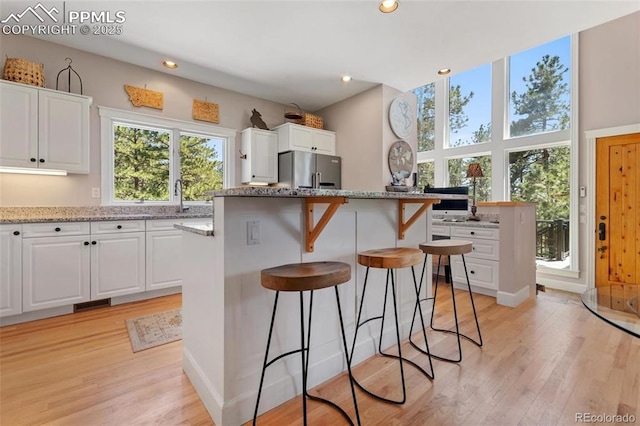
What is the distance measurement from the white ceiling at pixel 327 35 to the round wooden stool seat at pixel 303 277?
87.7 inches

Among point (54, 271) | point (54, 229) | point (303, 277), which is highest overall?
point (54, 229)

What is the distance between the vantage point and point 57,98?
2.86 metres

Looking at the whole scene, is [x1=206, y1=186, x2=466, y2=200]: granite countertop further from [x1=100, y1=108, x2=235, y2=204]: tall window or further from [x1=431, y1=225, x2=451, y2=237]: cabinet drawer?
[x1=100, y1=108, x2=235, y2=204]: tall window

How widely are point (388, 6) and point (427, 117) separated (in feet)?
11.2

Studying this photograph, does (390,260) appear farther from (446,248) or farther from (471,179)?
(471,179)

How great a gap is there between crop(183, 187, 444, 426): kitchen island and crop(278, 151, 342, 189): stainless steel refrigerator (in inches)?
96.7

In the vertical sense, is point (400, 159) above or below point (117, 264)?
above

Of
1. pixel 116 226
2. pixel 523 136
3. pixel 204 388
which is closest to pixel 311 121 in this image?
pixel 116 226

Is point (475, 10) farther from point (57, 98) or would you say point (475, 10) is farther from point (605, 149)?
point (57, 98)

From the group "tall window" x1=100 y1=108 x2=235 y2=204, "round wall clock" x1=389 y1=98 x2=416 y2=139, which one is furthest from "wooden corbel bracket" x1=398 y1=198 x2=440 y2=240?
"tall window" x1=100 y1=108 x2=235 y2=204

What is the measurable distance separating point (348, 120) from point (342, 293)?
3.34 m

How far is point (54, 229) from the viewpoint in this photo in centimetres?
266

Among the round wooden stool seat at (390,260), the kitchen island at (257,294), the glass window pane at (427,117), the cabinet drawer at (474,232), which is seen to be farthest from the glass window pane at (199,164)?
the glass window pane at (427,117)

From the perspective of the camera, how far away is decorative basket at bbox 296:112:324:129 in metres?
4.64
